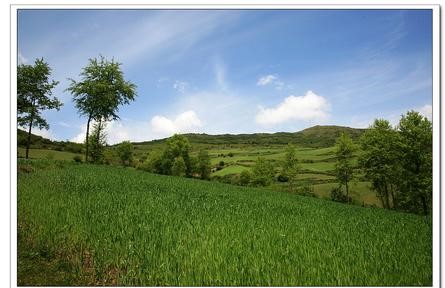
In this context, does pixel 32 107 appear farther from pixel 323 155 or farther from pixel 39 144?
pixel 323 155

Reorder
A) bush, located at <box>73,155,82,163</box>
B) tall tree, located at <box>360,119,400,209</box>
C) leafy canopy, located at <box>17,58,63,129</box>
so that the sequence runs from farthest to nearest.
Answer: bush, located at <box>73,155,82,163</box>
tall tree, located at <box>360,119,400,209</box>
leafy canopy, located at <box>17,58,63,129</box>

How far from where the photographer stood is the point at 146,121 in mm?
8859

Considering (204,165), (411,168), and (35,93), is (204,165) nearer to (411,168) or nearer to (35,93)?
(411,168)

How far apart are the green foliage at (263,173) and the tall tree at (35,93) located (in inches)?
1413

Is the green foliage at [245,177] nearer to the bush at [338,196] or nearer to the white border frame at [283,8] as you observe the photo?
the bush at [338,196]

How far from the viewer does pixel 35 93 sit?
13.8m

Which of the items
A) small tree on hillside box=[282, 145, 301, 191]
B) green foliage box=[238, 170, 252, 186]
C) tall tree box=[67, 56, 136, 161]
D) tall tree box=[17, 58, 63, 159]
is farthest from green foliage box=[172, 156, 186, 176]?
tall tree box=[17, 58, 63, 159]

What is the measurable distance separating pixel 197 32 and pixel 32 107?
8.78m

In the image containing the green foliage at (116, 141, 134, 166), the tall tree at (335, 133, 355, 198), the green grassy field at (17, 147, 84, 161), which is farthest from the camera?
the green foliage at (116, 141, 134, 166)

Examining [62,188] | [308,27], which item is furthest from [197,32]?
[62,188]

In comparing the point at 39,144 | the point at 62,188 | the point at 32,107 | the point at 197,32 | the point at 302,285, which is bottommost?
the point at 302,285

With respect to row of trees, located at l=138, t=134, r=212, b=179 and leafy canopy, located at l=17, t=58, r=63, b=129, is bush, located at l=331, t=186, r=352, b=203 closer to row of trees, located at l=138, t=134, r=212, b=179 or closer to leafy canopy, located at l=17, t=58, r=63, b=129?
row of trees, located at l=138, t=134, r=212, b=179

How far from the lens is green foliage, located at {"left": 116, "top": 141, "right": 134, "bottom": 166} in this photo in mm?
56769

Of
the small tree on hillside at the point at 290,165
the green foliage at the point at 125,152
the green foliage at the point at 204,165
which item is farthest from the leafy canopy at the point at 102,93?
the green foliage at the point at 125,152
